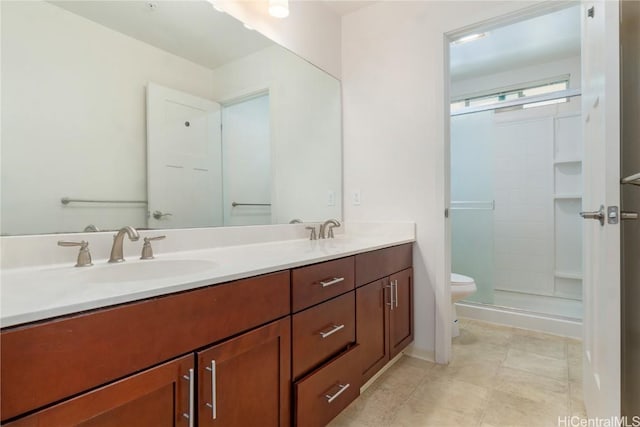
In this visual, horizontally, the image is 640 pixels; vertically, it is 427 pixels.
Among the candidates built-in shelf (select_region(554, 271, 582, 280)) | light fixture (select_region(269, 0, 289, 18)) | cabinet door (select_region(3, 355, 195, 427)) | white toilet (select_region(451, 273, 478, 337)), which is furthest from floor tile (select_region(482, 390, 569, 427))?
light fixture (select_region(269, 0, 289, 18))

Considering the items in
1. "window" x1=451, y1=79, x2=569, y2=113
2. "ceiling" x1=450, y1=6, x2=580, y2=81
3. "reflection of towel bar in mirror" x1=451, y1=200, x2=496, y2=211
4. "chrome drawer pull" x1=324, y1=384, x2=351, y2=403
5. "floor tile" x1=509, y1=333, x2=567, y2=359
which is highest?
"ceiling" x1=450, y1=6, x2=580, y2=81

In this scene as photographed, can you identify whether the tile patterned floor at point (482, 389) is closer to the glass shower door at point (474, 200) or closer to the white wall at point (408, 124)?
the white wall at point (408, 124)

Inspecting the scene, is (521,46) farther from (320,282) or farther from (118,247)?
(118,247)

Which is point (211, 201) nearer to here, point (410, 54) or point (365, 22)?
point (410, 54)

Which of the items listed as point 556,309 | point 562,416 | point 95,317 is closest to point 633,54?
point 562,416

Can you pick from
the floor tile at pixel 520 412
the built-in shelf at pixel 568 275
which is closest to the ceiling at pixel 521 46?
the built-in shelf at pixel 568 275

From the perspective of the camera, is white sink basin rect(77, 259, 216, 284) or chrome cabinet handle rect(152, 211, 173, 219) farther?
chrome cabinet handle rect(152, 211, 173, 219)

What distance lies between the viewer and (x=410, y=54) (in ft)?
6.70

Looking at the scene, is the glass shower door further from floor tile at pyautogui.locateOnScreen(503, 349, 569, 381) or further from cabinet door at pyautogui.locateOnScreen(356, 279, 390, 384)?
cabinet door at pyautogui.locateOnScreen(356, 279, 390, 384)

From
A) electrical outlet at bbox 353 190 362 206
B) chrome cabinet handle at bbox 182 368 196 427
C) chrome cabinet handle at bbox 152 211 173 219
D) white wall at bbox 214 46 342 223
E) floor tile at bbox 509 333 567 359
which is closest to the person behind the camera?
chrome cabinet handle at bbox 182 368 196 427

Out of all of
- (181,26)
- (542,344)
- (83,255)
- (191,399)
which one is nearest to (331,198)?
(181,26)

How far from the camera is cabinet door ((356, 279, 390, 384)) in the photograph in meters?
1.50

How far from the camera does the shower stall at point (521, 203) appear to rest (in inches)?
115

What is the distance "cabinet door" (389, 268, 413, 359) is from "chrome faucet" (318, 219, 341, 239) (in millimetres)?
497
